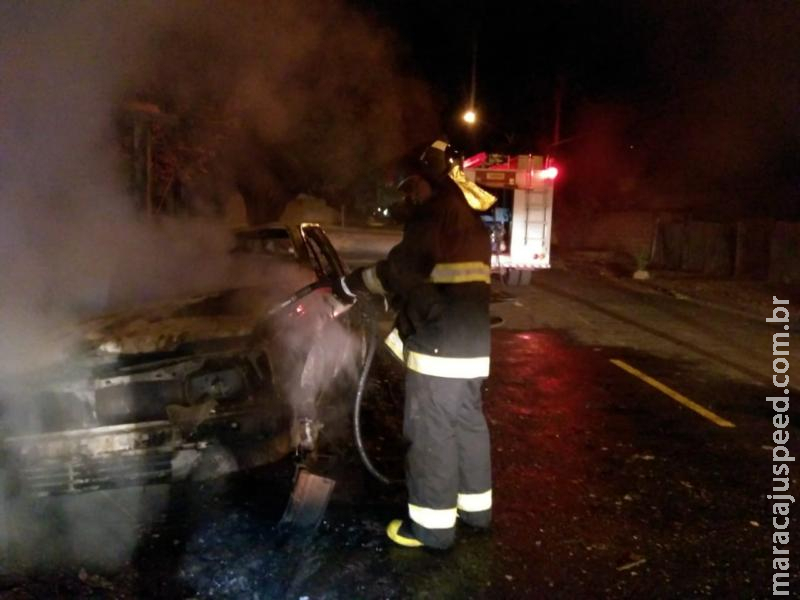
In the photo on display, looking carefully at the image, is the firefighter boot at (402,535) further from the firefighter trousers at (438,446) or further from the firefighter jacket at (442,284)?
the firefighter jacket at (442,284)

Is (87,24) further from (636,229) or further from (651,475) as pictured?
(636,229)

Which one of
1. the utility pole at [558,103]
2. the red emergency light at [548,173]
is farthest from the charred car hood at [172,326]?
the utility pole at [558,103]

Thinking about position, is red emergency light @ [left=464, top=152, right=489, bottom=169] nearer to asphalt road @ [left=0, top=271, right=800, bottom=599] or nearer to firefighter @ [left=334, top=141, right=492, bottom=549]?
asphalt road @ [left=0, top=271, right=800, bottom=599]

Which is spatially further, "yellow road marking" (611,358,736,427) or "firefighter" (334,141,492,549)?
"yellow road marking" (611,358,736,427)

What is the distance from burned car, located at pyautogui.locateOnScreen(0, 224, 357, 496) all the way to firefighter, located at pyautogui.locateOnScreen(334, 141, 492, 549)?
65 centimetres

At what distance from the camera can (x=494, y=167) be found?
13047 mm

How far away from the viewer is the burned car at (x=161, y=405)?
2.98 m

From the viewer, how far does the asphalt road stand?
2.85 metres

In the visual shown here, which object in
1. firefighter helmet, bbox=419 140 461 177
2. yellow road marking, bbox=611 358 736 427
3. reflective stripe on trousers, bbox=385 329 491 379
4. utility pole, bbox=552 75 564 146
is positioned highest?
utility pole, bbox=552 75 564 146

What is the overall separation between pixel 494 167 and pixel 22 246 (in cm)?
1043

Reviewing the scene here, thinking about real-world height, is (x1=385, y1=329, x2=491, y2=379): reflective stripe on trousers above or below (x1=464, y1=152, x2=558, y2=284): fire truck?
below

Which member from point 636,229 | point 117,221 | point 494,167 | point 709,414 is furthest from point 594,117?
point 117,221

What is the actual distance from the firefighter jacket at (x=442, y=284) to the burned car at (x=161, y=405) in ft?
2.31

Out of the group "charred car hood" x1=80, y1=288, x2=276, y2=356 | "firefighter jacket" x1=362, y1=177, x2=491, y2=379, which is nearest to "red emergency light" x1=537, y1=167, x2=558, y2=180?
"charred car hood" x1=80, y1=288, x2=276, y2=356
